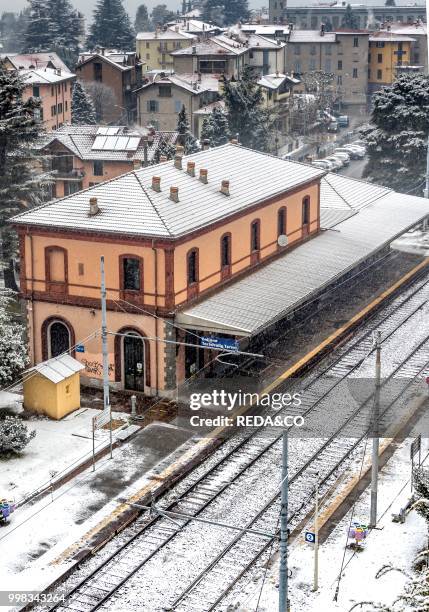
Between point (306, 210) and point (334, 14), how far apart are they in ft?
471

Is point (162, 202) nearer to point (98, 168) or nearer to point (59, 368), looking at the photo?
point (59, 368)

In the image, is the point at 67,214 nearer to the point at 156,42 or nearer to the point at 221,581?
the point at 221,581

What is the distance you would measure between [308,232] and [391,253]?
12.7 metres

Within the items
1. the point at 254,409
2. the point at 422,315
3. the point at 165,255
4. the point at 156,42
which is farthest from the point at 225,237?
the point at 156,42

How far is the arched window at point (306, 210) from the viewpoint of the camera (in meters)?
50.4

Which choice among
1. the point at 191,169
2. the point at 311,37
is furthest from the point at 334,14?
the point at 191,169

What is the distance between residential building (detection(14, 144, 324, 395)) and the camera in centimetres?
3859

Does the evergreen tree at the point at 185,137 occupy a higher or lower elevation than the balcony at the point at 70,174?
higher

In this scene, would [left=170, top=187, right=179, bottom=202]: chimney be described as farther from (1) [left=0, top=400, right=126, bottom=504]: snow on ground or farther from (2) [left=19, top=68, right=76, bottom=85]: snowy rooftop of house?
(2) [left=19, top=68, right=76, bottom=85]: snowy rooftop of house

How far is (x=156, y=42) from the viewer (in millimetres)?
132250

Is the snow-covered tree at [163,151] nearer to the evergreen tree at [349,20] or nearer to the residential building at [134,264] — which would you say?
the residential building at [134,264]

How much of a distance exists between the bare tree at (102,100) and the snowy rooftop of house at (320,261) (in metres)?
52.8

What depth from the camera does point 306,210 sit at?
5084 cm

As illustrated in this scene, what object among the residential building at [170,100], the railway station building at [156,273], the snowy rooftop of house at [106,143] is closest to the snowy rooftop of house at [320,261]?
the railway station building at [156,273]
